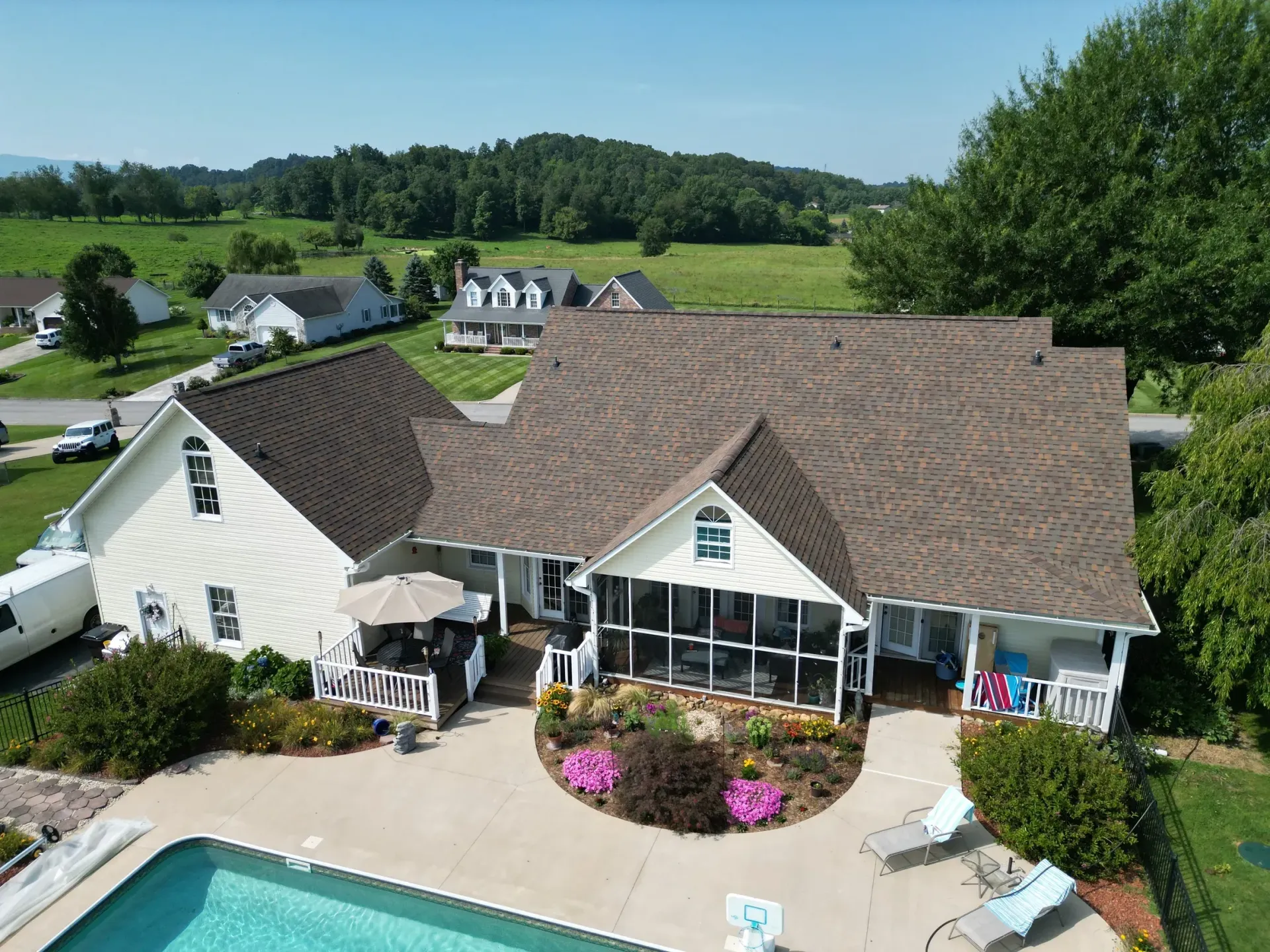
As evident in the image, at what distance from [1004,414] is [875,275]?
682 inches

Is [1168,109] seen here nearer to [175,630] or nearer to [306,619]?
[306,619]

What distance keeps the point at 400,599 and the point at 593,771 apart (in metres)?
5.55

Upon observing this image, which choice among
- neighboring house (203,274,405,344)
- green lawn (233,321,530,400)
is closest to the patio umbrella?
green lawn (233,321,530,400)

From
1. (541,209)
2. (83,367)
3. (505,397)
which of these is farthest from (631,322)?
(541,209)

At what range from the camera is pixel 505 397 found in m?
54.1

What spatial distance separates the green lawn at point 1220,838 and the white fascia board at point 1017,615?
2926 mm

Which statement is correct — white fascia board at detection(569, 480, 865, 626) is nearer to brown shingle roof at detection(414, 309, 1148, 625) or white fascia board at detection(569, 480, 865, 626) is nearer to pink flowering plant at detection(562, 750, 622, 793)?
brown shingle roof at detection(414, 309, 1148, 625)

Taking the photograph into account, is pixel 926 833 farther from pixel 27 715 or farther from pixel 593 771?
pixel 27 715

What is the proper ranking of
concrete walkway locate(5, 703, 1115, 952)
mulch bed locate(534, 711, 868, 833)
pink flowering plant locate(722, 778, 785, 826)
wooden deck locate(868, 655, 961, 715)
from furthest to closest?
wooden deck locate(868, 655, 961, 715) → mulch bed locate(534, 711, 868, 833) → pink flowering plant locate(722, 778, 785, 826) → concrete walkway locate(5, 703, 1115, 952)

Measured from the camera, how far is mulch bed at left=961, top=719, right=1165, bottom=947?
11734mm

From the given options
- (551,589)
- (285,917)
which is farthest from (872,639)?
(285,917)

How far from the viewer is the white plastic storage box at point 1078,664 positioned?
15.9 meters

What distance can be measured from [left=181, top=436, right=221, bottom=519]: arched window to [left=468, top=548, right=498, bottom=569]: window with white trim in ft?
19.6

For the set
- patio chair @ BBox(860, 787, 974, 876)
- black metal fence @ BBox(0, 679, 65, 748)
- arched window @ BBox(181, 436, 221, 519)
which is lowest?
black metal fence @ BBox(0, 679, 65, 748)
